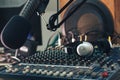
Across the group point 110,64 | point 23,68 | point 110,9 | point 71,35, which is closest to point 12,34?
point 23,68

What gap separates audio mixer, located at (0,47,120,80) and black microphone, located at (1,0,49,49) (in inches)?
4.4

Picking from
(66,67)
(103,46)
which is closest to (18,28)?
(66,67)

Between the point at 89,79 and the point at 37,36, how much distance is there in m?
0.87

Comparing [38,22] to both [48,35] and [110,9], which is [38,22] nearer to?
[48,35]

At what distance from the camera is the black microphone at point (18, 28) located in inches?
30.2

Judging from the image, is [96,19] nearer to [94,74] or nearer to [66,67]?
[66,67]

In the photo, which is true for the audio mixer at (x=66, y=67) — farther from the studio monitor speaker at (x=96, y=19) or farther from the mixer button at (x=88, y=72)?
the studio monitor speaker at (x=96, y=19)

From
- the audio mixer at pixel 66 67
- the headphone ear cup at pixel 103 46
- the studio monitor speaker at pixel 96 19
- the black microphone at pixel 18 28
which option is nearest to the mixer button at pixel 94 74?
the audio mixer at pixel 66 67

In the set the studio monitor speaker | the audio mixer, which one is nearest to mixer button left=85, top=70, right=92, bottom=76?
the audio mixer

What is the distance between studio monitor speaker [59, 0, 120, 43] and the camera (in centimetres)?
142

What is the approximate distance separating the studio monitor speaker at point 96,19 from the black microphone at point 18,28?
1.94ft

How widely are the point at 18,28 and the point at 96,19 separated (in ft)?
2.30

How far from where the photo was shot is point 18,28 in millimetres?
797

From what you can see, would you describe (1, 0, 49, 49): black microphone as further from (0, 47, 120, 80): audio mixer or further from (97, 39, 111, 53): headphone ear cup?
(97, 39, 111, 53): headphone ear cup
